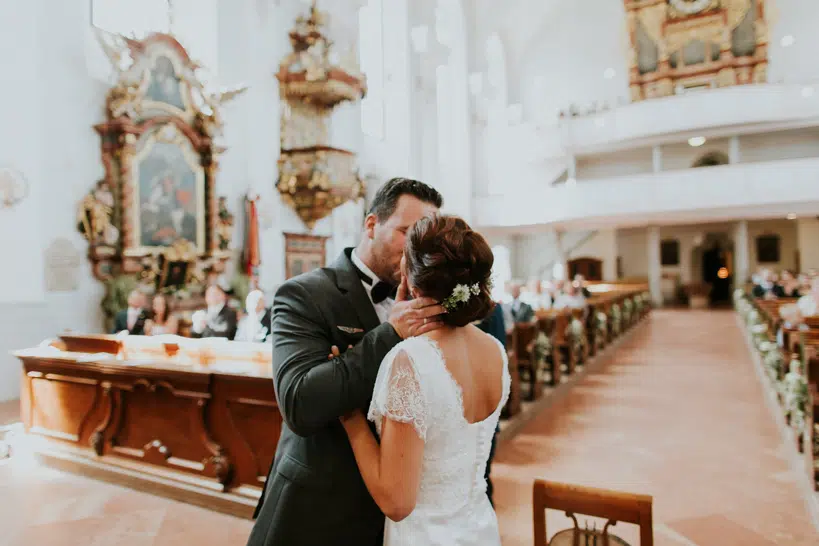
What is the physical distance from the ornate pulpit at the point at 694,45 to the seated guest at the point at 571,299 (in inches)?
459

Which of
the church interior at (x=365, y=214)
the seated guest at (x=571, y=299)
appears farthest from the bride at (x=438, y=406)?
the seated guest at (x=571, y=299)

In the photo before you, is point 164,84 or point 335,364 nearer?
point 335,364

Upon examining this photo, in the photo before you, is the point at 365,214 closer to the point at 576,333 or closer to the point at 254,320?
the point at 254,320

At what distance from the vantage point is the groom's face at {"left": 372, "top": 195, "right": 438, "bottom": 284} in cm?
163

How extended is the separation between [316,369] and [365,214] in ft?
23.2

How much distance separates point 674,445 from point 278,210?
328 inches

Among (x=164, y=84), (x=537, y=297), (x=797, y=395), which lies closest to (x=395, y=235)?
(x=797, y=395)

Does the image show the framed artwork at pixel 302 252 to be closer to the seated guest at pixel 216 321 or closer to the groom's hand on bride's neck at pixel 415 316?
the seated guest at pixel 216 321

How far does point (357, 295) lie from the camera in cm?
162

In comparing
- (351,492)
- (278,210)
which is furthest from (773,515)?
(278,210)

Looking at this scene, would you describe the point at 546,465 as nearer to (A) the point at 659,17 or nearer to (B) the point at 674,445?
(B) the point at 674,445

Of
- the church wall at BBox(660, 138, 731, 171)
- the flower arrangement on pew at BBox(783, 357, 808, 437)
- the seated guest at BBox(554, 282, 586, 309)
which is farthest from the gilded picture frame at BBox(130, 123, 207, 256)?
the church wall at BBox(660, 138, 731, 171)

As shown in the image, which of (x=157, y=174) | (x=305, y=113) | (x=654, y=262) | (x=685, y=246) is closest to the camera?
(x=157, y=174)

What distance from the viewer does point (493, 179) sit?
2339cm
